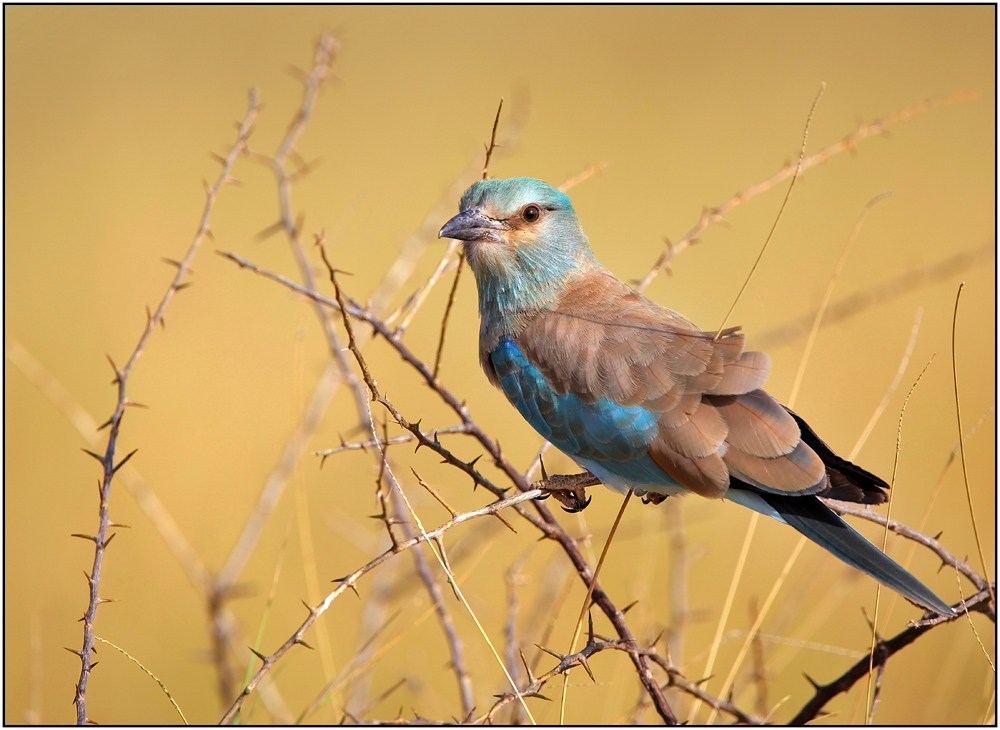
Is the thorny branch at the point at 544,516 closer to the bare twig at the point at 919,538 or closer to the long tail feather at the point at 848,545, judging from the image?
the bare twig at the point at 919,538

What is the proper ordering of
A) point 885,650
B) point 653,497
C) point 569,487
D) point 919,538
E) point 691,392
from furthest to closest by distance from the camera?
point 653,497 → point 569,487 → point 691,392 → point 919,538 → point 885,650

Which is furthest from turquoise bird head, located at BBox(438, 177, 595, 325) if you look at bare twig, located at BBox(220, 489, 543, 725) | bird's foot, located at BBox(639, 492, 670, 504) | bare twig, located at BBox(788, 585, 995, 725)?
bare twig, located at BBox(788, 585, 995, 725)

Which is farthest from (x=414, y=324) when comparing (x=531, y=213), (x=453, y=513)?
(x=453, y=513)

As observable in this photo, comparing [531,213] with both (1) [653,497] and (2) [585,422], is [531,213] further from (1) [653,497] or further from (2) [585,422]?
(1) [653,497]

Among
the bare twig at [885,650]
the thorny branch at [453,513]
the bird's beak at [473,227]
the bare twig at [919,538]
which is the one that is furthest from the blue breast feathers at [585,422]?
the bare twig at [885,650]

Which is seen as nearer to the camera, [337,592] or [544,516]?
[337,592]

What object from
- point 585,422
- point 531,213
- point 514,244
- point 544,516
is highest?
point 531,213

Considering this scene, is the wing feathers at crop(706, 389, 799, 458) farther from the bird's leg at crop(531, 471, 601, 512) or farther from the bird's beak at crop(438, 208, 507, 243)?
the bird's beak at crop(438, 208, 507, 243)

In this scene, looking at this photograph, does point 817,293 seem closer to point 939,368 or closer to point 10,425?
point 939,368
